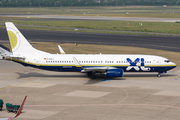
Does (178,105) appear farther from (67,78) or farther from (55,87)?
(67,78)

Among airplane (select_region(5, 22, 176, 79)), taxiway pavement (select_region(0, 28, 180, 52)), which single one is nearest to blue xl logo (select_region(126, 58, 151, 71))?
airplane (select_region(5, 22, 176, 79))

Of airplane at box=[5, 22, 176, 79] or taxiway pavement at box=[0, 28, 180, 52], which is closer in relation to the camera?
airplane at box=[5, 22, 176, 79]

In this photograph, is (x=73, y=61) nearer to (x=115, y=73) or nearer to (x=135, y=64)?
(x=115, y=73)

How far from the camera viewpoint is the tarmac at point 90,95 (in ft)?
115

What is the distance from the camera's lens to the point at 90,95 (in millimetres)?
43594

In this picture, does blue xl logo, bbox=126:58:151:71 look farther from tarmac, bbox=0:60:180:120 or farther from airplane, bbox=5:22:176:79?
tarmac, bbox=0:60:180:120

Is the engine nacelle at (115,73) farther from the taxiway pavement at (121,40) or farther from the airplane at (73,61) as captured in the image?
the taxiway pavement at (121,40)

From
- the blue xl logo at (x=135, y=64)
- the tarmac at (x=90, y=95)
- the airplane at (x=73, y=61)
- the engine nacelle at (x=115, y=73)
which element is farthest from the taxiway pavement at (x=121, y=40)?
the engine nacelle at (x=115, y=73)

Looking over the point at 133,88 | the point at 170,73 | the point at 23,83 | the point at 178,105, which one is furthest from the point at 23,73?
the point at 178,105

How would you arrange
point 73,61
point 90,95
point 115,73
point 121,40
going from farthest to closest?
point 121,40, point 73,61, point 115,73, point 90,95

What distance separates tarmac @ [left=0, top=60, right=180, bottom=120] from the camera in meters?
35.1

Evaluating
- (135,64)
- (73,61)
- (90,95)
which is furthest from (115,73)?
(90,95)

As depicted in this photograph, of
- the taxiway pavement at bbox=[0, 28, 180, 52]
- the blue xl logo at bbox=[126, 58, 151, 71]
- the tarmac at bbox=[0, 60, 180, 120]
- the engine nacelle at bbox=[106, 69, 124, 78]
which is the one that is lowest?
the tarmac at bbox=[0, 60, 180, 120]

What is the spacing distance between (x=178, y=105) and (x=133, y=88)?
34.6 feet
